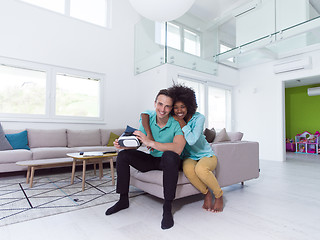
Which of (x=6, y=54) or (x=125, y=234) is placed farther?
(x=6, y=54)

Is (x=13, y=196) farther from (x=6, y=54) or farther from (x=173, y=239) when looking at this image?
(x=6, y=54)

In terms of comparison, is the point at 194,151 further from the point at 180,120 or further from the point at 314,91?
the point at 314,91

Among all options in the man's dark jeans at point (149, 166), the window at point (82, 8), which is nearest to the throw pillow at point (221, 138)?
the man's dark jeans at point (149, 166)

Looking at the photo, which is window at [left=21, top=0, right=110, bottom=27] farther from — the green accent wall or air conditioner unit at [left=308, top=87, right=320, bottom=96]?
the green accent wall

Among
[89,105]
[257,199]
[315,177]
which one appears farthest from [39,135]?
[315,177]

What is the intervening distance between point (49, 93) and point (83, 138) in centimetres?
119

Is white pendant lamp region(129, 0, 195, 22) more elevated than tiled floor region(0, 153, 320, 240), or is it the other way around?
white pendant lamp region(129, 0, 195, 22)

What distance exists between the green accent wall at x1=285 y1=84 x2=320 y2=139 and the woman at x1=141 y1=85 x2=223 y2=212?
6998 millimetres

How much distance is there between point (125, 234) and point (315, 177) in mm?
3285

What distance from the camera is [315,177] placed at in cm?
326

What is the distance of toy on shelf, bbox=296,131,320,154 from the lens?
21.6ft

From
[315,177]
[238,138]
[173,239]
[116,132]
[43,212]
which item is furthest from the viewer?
[116,132]

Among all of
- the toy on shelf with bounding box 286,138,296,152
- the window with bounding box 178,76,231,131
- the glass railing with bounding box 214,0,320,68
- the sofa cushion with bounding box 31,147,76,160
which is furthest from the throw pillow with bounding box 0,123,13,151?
the toy on shelf with bounding box 286,138,296,152

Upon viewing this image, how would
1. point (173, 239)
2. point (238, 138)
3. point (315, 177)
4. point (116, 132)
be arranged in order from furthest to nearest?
point (116, 132) < point (315, 177) < point (238, 138) < point (173, 239)
